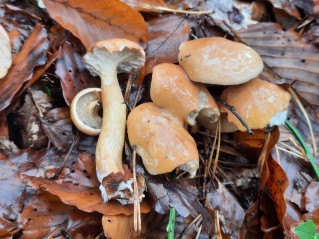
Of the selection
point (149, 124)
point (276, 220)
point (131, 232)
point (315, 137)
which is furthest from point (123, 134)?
point (315, 137)

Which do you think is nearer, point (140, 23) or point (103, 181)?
point (103, 181)

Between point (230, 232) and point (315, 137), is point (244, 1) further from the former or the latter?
point (230, 232)

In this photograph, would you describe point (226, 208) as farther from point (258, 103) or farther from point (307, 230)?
point (258, 103)

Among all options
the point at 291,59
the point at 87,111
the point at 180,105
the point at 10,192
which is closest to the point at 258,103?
the point at 180,105

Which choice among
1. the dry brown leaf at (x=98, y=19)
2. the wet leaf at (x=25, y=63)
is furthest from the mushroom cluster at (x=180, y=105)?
the wet leaf at (x=25, y=63)

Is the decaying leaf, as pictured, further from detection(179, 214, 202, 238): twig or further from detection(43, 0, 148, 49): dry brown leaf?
detection(43, 0, 148, 49): dry brown leaf

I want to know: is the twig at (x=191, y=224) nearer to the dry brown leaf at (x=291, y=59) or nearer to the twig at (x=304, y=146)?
the twig at (x=304, y=146)

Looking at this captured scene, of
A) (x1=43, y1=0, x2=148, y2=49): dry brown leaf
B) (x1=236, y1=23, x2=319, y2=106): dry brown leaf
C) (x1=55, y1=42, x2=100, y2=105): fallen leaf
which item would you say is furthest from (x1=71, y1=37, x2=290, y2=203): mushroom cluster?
(x1=236, y1=23, x2=319, y2=106): dry brown leaf
